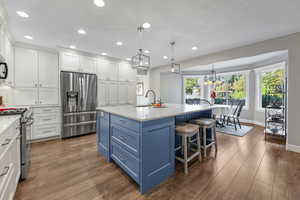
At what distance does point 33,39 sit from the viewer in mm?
3061

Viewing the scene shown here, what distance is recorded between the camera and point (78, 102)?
3.72 metres

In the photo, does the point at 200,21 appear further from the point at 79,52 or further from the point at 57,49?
the point at 57,49

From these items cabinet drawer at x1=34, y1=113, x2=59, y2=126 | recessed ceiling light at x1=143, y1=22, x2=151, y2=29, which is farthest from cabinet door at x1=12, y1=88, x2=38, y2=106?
recessed ceiling light at x1=143, y1=22, x2=151, y2=29

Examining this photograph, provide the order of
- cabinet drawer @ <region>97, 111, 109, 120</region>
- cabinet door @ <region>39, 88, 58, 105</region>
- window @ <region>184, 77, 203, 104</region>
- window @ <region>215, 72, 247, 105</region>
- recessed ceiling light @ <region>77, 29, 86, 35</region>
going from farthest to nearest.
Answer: window @ <region>184, 77, 203, 104</region> < window @ <region>215, 72, 247, 105</region> < cabinet door @ <region>39, 88, 58, 105</region> < recessed ceiling light @ <region>77, 29, 86, 35</region> < cabinet drawer @ <region>97, 111, 109, 120</region>

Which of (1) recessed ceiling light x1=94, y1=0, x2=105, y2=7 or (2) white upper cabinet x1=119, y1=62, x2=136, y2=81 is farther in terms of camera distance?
(2) white upper cabinet x1=119, y1=62, x2=136, y2=81

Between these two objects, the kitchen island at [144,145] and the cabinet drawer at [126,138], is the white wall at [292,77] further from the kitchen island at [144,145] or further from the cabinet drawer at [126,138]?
the cabinet drawer at [126,138]

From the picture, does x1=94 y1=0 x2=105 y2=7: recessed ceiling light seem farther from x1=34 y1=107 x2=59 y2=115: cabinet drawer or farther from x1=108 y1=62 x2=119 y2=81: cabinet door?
x1=34 y1=107 x2=59 y2=115: cabinet drawer

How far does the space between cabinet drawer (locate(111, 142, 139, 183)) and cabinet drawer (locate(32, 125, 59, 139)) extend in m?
2.44

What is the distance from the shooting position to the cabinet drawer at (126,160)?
1656mm

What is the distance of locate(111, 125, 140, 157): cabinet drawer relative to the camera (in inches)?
64.1

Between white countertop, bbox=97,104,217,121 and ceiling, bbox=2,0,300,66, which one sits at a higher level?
ceiling, bbox=2,0,300,66

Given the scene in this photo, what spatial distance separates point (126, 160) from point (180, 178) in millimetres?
849

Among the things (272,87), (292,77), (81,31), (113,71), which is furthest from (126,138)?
(272,87)

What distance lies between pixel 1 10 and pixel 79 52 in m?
1.90
